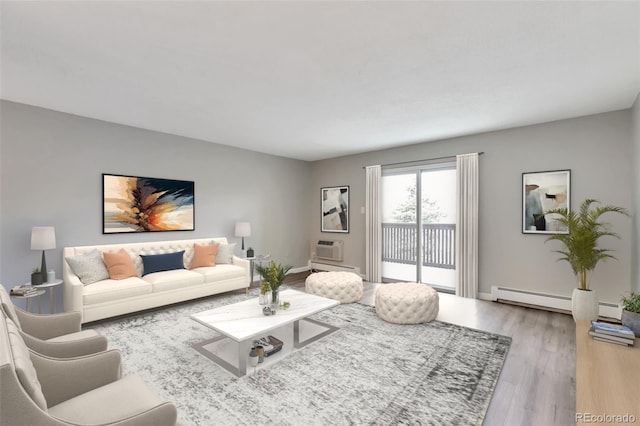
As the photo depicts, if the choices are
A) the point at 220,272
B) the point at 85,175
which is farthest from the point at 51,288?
the point at 220,272

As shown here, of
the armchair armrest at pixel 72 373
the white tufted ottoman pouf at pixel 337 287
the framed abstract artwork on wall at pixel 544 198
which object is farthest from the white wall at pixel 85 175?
the framed abstract artwork on wall at pixel 544 198

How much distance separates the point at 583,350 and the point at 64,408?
3.17m

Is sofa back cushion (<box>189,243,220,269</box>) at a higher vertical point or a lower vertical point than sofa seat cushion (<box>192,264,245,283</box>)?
higher

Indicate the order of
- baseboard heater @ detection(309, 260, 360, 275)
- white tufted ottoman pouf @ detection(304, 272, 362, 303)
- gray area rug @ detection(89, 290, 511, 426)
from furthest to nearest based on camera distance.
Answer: baseboard heater @ detection(309, 260, 360, 275), white tufted ottoman pouf @ detection(304, 272, 362, 303), gray area rug @ detection(89, 290, 511, 426)

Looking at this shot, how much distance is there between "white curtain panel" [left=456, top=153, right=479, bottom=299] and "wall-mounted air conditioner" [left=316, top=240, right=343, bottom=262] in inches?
102

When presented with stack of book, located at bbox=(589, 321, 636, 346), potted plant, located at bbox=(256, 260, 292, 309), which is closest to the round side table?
potted plant, located at bbox=(256, 260, 292, 309)

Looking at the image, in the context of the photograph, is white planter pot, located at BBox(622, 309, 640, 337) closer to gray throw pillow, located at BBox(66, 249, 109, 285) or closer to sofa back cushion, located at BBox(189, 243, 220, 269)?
sofa back cushion, located at BBox(189, 243, 220, 269)

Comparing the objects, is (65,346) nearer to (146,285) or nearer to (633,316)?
(146,285)

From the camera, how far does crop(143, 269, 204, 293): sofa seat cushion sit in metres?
4.03

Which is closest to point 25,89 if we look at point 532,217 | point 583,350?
point 583,350

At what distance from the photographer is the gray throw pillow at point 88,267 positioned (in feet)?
12.1

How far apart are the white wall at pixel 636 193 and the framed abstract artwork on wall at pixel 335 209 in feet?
14.7

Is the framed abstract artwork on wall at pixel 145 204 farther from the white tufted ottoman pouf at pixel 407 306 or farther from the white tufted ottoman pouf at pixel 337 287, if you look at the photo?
the white tufted ottoman pouf at pixel 407 306

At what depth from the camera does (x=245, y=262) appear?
5.12 m
